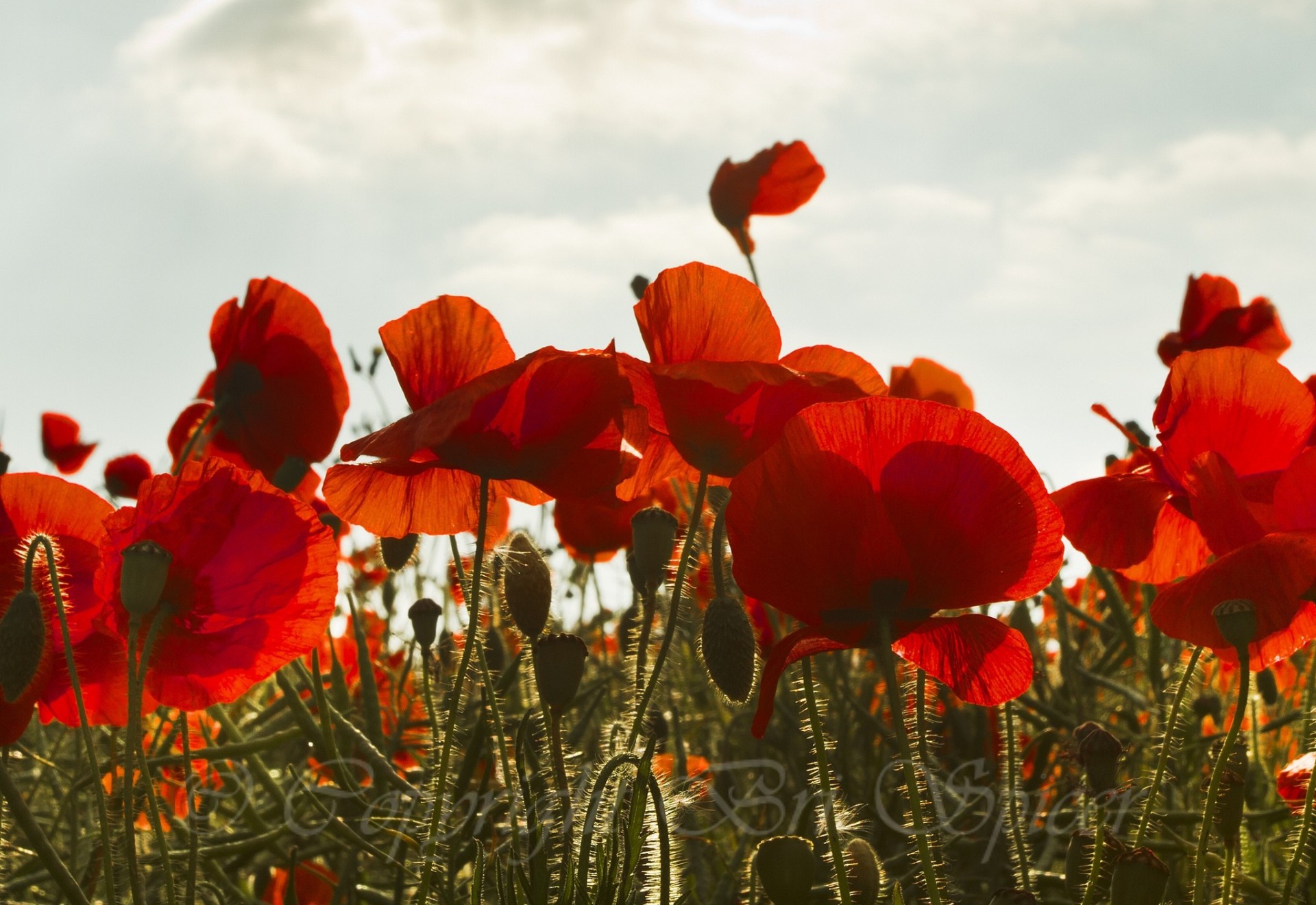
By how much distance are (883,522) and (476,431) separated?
37cm

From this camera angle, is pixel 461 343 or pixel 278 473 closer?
pixel 461 343

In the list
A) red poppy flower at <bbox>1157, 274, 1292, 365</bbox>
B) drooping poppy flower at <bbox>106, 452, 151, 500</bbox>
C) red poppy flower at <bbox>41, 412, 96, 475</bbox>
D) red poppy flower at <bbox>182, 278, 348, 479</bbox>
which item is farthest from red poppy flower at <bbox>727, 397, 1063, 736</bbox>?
red poppy flower at <bbox>41, 412, 96, 475</bbox>

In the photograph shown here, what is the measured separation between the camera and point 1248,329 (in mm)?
2125

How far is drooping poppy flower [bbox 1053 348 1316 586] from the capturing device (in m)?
1.18

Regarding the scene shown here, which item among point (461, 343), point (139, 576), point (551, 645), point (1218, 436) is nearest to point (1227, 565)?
point (1218, 436)

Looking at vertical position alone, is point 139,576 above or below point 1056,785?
above

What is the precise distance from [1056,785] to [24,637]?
1.49 m

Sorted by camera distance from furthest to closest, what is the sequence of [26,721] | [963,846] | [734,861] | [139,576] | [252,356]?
[963,846] → [252,356] → [734,861] → [26,721] → [139,576]

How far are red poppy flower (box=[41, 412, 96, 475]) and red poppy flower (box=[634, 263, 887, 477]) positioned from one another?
10.9 ft

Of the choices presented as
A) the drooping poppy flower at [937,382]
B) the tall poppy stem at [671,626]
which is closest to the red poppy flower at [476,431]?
the tall poppy stem at [671,626]

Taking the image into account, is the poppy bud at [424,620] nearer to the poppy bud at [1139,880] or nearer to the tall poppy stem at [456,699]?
the tall poppy stem at [456,699]

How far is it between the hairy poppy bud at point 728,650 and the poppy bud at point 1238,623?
380 mm

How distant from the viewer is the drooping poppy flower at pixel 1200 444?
1.18 metres

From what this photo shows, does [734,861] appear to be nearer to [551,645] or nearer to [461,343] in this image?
[551,645]
